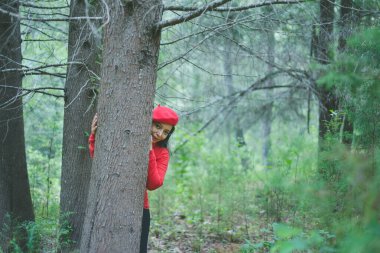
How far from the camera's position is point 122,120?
3533 millimetres

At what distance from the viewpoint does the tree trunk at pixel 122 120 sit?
3.54 meters

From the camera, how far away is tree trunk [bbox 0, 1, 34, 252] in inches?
199

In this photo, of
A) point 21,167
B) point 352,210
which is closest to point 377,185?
point 352,210

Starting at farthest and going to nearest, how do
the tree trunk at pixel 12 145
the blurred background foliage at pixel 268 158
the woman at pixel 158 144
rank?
the tree trunk at pixel 12 145 < the woman at pixel 158 144 < the blurred background foliage at pixel 268 158

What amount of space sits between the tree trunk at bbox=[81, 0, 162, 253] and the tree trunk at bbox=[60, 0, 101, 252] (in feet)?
4.26

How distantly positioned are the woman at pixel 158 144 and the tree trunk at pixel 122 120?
0.33 metres

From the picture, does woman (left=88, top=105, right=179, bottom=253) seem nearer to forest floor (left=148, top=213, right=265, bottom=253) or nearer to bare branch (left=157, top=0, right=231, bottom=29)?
bare branch (left=157, top=0, right=231, bottom=29)

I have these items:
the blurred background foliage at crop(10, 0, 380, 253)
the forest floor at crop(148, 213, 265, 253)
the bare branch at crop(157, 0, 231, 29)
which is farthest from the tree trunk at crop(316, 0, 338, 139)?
Result: the bare branch at crop(157, 0, 231, 29)

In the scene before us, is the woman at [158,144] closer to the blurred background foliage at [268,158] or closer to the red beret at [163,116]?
the red beret at [163,116]

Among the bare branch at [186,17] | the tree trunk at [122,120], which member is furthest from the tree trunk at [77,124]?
the bare branch at [186,17]

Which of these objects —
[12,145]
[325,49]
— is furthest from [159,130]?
[325,49]

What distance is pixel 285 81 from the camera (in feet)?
31.3

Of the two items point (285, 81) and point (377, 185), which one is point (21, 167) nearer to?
point (377, 185)

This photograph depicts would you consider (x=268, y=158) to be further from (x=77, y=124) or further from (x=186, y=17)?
(x=186, y=17)
